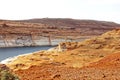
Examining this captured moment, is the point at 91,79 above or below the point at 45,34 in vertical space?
above

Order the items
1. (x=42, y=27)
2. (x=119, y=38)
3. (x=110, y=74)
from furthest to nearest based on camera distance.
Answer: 1. (x=42, y=27)
2. (x=119, y=38)
3. (x=110, y=74)

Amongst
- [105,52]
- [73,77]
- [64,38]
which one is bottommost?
[64,38]

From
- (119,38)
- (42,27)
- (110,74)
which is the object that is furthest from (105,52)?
(42,27)

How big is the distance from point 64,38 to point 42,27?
79.5 ft

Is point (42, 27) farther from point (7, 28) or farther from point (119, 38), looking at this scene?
point (119, 38)

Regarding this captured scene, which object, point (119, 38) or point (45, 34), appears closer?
point (119, 38)

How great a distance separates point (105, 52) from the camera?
168 feet

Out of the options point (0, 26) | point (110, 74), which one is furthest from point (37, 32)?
point (110, 74)

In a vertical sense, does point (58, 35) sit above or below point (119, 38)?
below

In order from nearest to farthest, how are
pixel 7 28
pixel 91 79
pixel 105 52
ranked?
pixel 91 79 < pixel 105 52 < pixel 7 28

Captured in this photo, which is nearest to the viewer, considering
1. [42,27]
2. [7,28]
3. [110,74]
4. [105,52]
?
[110,74]

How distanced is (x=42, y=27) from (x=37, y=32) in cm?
1670

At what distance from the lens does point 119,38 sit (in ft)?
192

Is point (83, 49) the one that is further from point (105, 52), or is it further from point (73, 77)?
point (73, 77)
